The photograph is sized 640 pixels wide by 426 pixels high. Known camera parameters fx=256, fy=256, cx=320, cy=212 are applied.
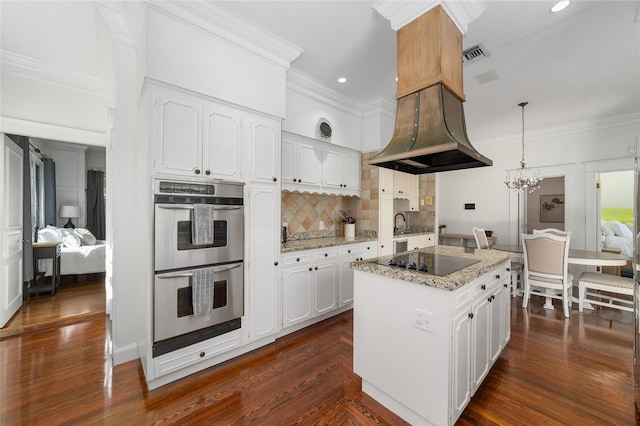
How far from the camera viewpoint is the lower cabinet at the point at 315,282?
8.89ft

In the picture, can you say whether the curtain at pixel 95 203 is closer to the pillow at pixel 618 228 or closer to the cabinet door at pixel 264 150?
the cabinet door at pixel 264 150

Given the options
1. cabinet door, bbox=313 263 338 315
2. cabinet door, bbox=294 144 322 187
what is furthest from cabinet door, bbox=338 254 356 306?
cabinet door, bbox=294 144 322 187

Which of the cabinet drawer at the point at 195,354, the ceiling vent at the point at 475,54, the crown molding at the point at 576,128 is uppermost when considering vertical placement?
the ceiling vent at the point at 475,54

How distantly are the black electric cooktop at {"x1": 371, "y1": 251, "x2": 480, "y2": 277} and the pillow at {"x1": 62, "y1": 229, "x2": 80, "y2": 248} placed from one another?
559cm

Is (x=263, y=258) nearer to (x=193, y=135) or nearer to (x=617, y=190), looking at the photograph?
(x=193, y=135)

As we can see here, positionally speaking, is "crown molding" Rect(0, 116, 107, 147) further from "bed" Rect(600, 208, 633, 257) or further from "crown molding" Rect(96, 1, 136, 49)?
"bed" Rect(600, 208, 633, 257)

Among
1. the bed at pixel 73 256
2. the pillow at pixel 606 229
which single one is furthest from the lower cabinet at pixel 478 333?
the bed at pixel 73 256

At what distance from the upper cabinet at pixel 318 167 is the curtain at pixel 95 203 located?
5912mm

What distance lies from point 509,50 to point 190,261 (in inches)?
141

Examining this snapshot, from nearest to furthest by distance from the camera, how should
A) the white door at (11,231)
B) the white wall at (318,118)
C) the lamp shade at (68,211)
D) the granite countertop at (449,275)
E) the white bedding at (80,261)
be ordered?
the granite countertop at (449,275) → the white door at (11,231) → the white wall at (318,118) → the white bedding at (80,261) → the lamp shade at (68,211)

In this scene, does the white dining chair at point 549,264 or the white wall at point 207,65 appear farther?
the white dining chair at point 549,264

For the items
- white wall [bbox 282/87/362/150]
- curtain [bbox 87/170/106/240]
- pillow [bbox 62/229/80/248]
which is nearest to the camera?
white wall [bbox 282/87/362/150]

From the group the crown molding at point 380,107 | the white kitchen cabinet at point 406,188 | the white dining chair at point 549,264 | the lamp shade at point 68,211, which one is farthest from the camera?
the lamp shade at point 68,211

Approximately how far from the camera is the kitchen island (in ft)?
4.74
